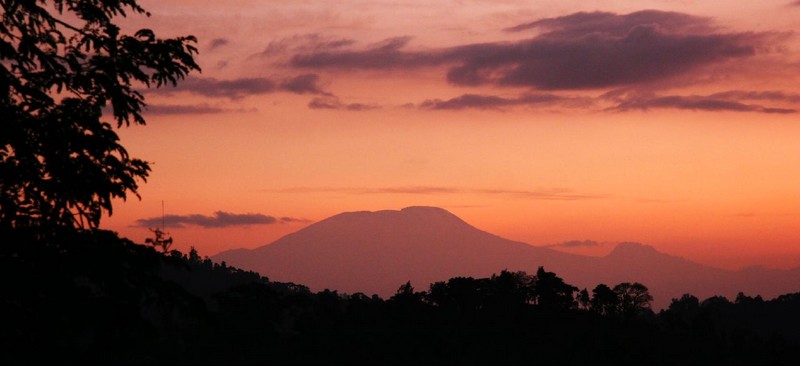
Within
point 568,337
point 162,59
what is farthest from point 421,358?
point 162,59

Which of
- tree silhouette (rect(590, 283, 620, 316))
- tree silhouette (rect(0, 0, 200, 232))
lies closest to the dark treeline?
tree silhouette (rect(590, 283, 620, 316))

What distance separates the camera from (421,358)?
440ft

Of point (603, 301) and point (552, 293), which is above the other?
point (552, 293)

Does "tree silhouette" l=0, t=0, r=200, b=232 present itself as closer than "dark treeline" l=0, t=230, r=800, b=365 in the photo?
Yes

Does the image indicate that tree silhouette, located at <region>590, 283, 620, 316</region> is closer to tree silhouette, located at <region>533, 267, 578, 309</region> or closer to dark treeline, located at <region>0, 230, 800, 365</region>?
dark treeline, located at <region>0, 230, 800, 365</region>

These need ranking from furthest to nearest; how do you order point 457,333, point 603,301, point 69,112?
point 603,301 < point 457,333 < point 69,112

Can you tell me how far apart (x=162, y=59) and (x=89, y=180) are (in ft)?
8.75

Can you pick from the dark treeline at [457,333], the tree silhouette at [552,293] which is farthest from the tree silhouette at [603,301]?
the tree silhouette at [552,293]

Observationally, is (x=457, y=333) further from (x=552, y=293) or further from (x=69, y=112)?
(x=69, y=112)

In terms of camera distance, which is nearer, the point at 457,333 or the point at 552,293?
the point at 457,333

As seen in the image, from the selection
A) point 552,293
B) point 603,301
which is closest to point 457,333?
point 552,293

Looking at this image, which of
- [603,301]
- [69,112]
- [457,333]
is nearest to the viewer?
[69,112]

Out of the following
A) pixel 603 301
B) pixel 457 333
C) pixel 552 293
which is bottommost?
pixel 457 333

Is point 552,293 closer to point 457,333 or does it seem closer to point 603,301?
point 603,301
